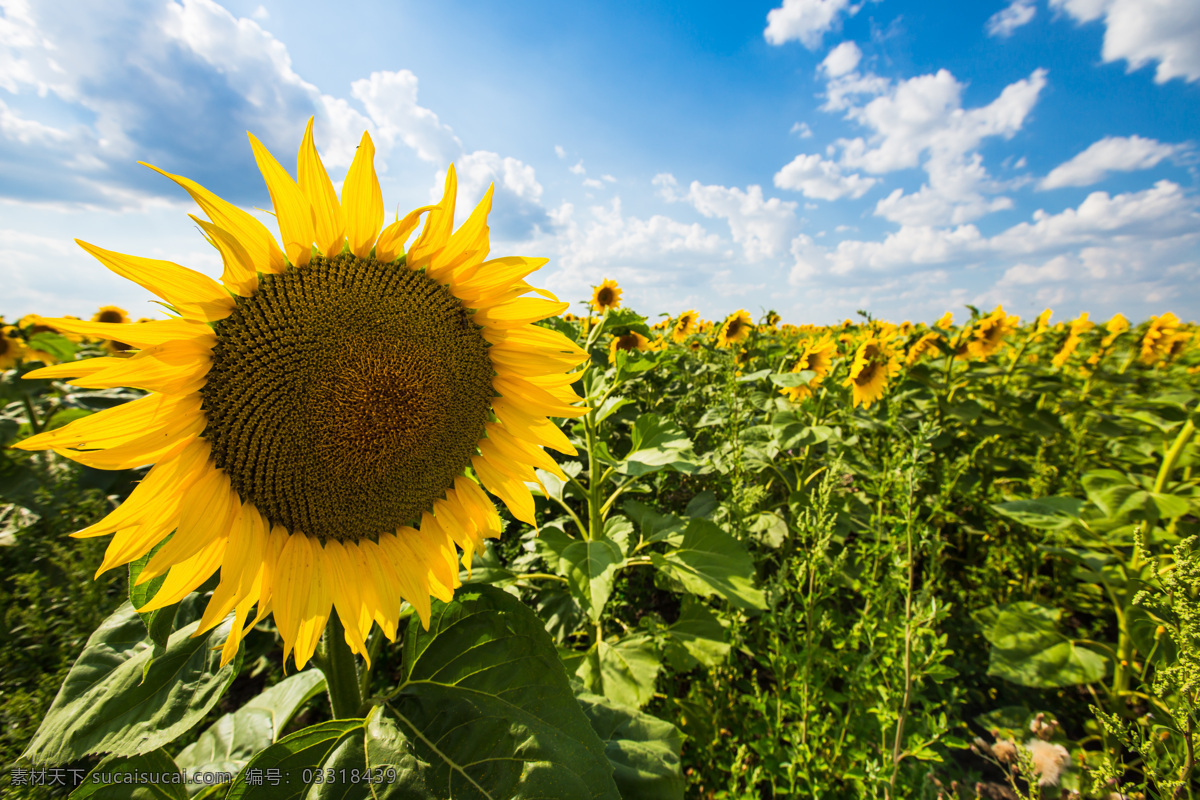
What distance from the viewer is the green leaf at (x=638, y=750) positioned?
154 centimetres

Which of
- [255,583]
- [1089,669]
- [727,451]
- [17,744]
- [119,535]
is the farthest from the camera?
[727,451]

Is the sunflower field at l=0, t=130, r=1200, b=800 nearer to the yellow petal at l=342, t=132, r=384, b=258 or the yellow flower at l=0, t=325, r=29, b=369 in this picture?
the yellow petal at l=342, t=132, r=384, b=258

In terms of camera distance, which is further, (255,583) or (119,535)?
(255,583)

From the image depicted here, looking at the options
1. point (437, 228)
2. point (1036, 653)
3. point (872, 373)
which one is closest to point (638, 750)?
point (437, 228)

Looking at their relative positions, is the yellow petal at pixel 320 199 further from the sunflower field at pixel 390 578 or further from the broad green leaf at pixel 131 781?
the broad green leaf at pixel 131 781

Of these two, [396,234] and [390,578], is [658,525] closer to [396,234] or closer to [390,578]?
[390,578]

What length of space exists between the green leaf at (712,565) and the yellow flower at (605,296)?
5.75 m

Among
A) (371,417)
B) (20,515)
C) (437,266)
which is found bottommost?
(20,515)

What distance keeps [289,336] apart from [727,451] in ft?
7.93

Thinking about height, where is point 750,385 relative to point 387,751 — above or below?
above

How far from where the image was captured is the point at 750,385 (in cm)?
487

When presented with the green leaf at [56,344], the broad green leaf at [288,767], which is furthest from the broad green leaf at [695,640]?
the green leaf at [56,344]

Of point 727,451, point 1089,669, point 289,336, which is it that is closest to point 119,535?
point 289,336

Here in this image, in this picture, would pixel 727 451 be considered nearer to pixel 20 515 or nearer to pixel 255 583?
pixel 255 583
